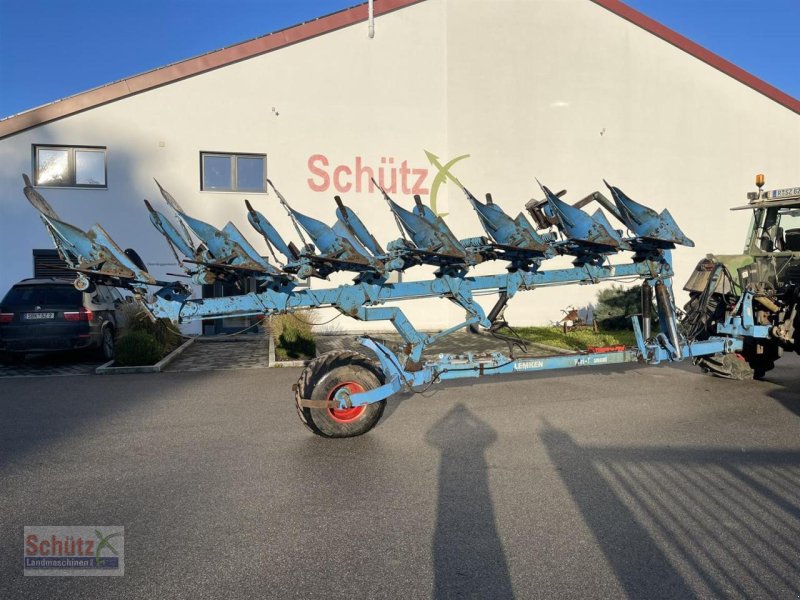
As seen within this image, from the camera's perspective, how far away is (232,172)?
15930 mm

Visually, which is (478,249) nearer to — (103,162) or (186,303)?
(186,303)

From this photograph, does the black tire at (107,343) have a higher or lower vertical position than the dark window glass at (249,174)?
lower

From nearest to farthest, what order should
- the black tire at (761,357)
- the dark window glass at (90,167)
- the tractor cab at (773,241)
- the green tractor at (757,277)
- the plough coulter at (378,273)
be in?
the plough coulter at (378,273), the green tractor at (757,277), the tractor cab at (773,241), the black tire at (761,357), the dark window glass at (90,167)

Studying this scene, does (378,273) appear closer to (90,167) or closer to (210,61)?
(210,61)

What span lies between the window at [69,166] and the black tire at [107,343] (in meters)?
5.30

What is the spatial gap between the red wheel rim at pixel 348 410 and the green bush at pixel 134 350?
633cm

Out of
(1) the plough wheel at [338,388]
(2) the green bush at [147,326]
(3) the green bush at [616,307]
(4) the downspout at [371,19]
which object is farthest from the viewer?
(3) the green bush at [616,307]

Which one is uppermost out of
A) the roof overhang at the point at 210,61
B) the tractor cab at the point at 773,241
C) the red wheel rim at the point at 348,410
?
the roof overhang at the point at 210,61

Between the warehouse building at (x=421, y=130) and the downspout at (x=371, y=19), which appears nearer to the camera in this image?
the warehouse building at (x=421, y=130)

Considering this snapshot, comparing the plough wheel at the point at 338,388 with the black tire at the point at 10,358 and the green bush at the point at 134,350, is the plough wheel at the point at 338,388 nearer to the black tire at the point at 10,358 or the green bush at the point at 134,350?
the green bush at the point at 134,350

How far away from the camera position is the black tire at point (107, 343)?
37.5ft

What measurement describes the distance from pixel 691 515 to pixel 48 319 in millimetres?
10658

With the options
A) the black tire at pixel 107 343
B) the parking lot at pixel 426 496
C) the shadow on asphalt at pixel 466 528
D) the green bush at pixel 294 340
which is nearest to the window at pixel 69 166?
the black tire at pixel 107 343

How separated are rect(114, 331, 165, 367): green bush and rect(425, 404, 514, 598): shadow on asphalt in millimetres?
6753
